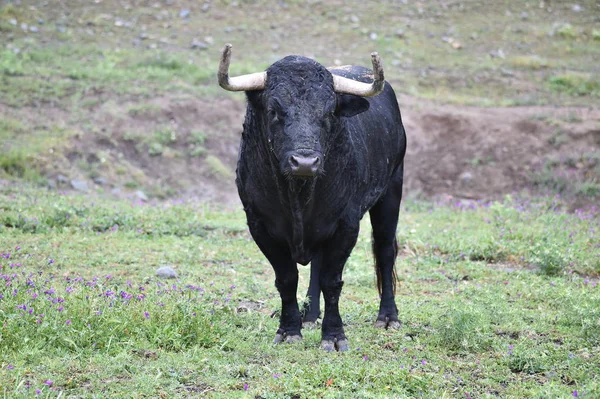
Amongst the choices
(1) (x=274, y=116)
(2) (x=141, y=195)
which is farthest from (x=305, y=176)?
(2) (x=141, y=195)

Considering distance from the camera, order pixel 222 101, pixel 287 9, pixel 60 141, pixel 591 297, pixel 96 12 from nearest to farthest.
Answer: pixel 591 297, pixel 60 141, pixel 222 101, pixel 96 12, pixel 287 9

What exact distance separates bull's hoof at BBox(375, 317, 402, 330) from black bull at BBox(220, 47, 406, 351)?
658mm

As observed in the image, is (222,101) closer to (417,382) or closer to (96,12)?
(96,12)

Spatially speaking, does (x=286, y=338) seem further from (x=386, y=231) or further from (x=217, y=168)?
(x=217, y=168)

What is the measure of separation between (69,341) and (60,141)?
8.97 meters

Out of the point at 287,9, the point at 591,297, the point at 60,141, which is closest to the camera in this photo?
the point at 591,297

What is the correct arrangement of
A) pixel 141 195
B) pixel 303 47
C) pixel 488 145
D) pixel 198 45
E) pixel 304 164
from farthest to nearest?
pixel 303 47, pixel 198 45, pixel 488 145, pixel 141 195, pixel 304 164

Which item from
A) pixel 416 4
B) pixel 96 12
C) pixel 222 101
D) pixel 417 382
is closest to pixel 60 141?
pixel 222 101

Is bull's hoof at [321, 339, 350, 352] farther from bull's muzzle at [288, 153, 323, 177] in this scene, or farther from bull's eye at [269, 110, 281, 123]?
bull's eye at [269, 110, 281, 123]

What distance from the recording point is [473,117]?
1634 cm

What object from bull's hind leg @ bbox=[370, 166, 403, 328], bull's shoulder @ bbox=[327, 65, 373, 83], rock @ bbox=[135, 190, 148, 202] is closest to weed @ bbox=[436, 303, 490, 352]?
bull's hind leg @ bbox=[370, 166, 403, 328]

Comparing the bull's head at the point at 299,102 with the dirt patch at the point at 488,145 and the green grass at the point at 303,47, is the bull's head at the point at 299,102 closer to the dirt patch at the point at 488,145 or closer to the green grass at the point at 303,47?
the dirt patch at the point at 488,145

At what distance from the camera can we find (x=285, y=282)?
618 cm

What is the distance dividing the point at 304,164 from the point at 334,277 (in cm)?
126
